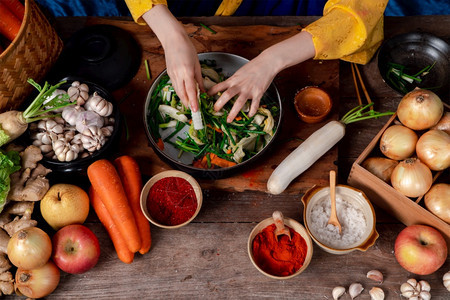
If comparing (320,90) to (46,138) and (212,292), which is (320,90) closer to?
A: (212,292)

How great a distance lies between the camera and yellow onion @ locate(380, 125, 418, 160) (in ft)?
4.30

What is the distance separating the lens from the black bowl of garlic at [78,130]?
1358mm

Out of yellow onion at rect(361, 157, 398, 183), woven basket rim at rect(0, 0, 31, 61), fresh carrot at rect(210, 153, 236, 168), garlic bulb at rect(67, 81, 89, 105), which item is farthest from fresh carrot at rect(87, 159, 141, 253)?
yellow onion at rect(361, 157, 398, 183)

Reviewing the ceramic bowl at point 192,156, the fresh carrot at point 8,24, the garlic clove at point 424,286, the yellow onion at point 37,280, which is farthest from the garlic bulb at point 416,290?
the fresh carrot at point 8,24

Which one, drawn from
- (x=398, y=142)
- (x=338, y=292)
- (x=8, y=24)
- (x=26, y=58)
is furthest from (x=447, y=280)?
(x=8, y=24)

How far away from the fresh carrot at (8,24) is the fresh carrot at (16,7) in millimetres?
21

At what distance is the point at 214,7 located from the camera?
6.69ft

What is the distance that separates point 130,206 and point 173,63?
512mm

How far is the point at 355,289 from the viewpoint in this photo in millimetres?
1312

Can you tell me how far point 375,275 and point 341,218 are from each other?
21 cm

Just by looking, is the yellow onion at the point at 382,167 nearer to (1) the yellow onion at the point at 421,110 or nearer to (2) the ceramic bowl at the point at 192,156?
(1) the yellow onion at the point at 421,110

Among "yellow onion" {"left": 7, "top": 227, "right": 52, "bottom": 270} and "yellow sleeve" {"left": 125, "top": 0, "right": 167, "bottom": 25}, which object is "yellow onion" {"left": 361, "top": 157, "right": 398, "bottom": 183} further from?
"yellow onion" {"left": 7, "top": 227, "right": 52, "bottom": 270}

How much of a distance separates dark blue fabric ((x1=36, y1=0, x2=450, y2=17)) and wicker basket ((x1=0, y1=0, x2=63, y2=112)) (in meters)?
0.68

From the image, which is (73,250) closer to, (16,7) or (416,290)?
(16,7)
